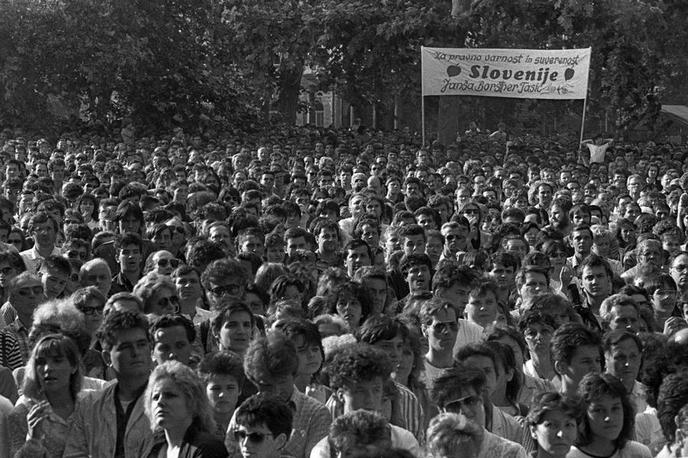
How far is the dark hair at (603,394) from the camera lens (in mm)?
7234

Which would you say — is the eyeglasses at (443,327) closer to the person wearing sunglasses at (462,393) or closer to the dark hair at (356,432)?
the person wearing sunglasses at (462,393)

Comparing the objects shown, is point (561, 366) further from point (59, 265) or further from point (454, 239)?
point (454, 239)

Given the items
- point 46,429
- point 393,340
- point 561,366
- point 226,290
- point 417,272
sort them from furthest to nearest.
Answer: point 417,272 → point 226,290 → point 561,366 → point 393,340 → point 46,429

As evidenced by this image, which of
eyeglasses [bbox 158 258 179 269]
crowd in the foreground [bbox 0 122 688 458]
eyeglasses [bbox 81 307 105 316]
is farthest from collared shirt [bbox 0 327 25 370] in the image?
eyeglasses [bbox 158 258 179 269]

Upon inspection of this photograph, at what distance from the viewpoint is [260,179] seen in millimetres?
19531

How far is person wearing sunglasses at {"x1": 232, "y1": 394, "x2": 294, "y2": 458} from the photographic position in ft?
21.6

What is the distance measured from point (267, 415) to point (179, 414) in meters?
0.41

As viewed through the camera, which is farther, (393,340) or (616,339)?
(616,339)

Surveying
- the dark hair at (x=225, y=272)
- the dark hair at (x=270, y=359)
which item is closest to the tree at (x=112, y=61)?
the dark hair at (x=225, y=272)

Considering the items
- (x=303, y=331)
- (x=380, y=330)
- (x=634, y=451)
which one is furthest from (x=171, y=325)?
(x=634, y=451)

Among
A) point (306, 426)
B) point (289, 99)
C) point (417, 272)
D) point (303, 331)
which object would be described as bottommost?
point (289, 99)

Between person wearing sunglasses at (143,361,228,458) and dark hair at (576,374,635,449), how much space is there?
5.42ft

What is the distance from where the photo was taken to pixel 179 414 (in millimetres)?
6809

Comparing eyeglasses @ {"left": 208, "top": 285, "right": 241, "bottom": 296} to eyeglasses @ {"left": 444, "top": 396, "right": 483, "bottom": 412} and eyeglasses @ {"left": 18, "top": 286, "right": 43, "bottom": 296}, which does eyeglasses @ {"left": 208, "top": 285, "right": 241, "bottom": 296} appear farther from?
eyeglasses @ {"left": 444, "top": 396, "right": 483, "bottom": 412}
